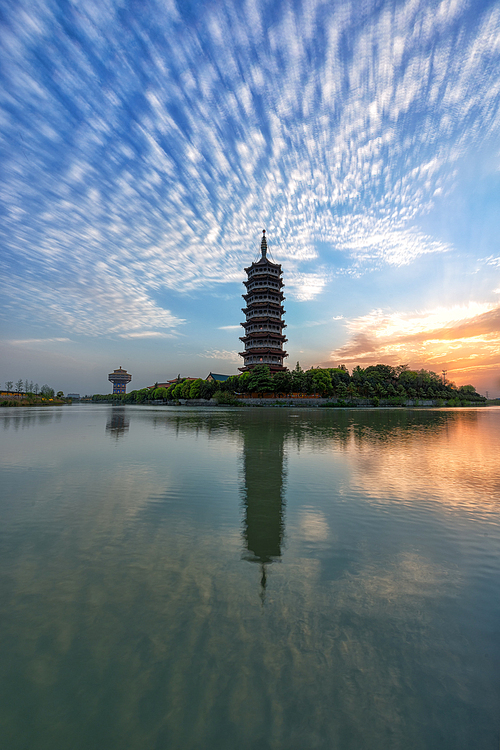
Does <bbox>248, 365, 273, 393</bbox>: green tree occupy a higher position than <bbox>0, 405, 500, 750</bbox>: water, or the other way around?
<bbox>248, 365, 273, 393</bbox>: green tree

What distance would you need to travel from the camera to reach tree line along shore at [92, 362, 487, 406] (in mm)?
69562

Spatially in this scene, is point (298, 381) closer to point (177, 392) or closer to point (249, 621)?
point (177, 392)

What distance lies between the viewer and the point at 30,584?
4.21m

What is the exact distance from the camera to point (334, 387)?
72.9m

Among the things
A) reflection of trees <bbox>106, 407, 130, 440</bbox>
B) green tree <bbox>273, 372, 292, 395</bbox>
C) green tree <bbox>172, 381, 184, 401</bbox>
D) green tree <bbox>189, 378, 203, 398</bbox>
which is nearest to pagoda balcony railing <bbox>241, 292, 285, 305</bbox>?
green tree <bbox>273, 372, 292, 395</bbox>

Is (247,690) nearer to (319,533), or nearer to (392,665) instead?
(392,665)

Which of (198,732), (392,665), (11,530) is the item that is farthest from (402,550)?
(11,530)

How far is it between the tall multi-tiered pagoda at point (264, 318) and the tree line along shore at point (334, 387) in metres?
6.00

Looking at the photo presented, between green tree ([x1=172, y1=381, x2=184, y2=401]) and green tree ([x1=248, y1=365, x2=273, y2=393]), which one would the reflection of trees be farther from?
green tree ([x1=172, y1=381, x2=184, y2=401])

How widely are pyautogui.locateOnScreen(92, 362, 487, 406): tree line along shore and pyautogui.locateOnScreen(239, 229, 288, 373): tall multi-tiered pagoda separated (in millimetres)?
5997

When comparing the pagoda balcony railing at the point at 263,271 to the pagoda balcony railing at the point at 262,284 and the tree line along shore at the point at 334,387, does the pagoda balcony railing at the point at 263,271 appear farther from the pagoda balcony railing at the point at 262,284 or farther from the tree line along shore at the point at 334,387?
the tree line along shore at the point at 334,387

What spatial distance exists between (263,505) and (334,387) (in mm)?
68103

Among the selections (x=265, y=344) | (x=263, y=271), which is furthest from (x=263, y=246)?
(x=265, y=344)

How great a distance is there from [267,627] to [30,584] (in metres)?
3.00
